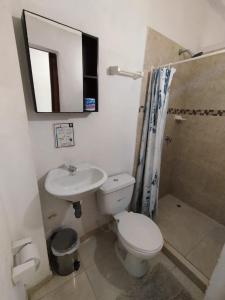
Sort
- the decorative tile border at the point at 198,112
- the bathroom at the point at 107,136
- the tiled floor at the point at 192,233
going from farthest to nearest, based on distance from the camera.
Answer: the decorative tile border at the point at 198,112
the tiled floor at the point at 192,233
the bathroom at the point at 107,136

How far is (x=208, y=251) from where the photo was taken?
60.9 inches

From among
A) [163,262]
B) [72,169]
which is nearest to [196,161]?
[163,262]

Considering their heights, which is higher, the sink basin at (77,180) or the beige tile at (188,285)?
the sink basin at (77,180)

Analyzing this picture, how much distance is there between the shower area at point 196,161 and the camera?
5.47 ft

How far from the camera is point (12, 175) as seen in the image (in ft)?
2.87

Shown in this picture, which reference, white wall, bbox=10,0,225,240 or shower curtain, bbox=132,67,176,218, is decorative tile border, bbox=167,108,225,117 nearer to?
shower curtain, bbox=132,67,176,218

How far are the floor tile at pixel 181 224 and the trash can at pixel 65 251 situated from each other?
1.00m

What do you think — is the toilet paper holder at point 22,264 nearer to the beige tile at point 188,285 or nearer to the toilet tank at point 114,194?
the toilet tank at point 114,194

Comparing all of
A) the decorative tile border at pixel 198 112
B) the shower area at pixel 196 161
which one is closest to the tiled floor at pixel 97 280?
the shower area at pixel 196 161

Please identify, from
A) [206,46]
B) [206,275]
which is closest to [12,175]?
[206,275]

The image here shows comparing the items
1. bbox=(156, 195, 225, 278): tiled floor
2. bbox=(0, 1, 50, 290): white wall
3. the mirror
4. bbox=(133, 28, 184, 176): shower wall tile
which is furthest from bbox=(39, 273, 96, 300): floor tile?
the mirror

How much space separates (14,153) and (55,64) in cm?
62

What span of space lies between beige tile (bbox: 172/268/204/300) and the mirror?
1689 mm

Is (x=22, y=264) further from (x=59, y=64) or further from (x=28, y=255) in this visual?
(x=59, y=64)
